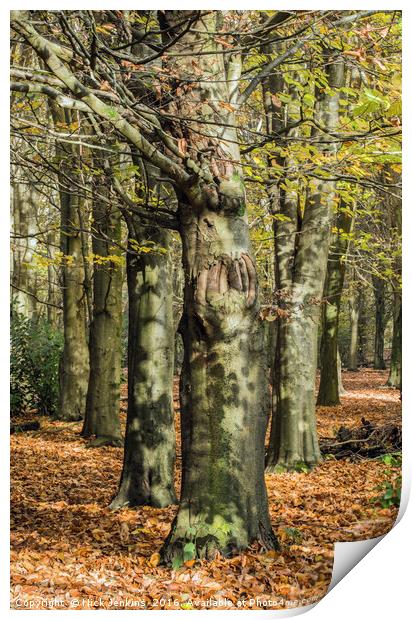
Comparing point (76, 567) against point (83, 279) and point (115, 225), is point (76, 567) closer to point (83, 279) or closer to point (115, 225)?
point (115, 225)

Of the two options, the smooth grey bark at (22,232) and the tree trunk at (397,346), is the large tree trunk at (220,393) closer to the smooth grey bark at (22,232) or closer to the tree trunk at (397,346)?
the tree trunk at (397,346)

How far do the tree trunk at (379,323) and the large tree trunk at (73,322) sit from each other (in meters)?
3.31

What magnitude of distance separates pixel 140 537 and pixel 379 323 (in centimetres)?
405

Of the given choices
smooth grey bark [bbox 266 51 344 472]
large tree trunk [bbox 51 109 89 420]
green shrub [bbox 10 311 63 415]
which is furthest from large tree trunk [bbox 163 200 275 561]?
large tree trunk [bbox 51 109 89 420]

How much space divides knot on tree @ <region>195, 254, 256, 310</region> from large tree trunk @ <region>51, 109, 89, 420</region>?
3355mm

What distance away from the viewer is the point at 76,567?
12.7 ft

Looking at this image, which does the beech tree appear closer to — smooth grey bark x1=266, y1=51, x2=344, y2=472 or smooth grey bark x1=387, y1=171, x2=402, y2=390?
smooth grey bark x1=387, y1=171, x2=402, y2=390

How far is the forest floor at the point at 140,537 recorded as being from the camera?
3715mm

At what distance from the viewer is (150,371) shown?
5.61m

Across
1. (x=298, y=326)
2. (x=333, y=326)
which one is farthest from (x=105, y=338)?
(x=333, y=326)

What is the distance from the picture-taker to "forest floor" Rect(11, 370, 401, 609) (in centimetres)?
371

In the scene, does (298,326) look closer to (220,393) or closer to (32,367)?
(32,367)

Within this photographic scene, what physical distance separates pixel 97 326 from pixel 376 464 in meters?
3.92

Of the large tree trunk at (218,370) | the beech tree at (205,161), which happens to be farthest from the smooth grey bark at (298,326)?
the large tree trunk at (218,370)
